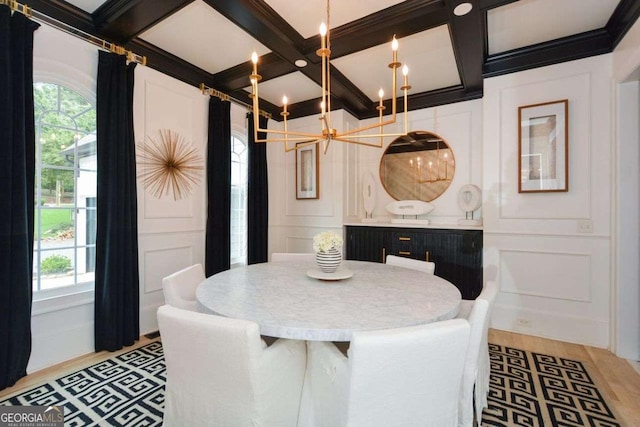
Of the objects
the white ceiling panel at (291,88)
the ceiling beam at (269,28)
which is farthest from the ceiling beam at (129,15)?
the white ceiling panel at (291,88)

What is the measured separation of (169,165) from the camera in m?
2.95

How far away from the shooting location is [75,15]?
2.22 metres

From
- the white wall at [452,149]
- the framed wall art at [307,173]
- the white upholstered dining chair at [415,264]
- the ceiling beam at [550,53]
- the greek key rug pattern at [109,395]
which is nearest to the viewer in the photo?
the greek key rug pattern at [109,395]

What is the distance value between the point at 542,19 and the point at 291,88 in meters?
2.43

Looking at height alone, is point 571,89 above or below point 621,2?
below

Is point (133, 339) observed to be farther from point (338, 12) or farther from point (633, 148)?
point (633, 148)

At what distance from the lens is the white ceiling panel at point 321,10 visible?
2.07 meters

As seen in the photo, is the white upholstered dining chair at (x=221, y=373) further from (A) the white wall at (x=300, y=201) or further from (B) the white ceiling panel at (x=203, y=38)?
(A) the white wall at (x=300, y=201)

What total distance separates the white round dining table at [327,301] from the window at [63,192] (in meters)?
1.43

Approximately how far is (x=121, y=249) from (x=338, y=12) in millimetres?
2527

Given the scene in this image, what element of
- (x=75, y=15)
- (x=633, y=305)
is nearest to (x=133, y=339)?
(x=75, y=15)

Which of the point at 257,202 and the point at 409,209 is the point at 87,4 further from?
the point at 409,209

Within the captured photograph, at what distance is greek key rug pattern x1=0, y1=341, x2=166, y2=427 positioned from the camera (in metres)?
1.65

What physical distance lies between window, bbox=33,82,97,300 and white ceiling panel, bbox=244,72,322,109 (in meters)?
1.79
